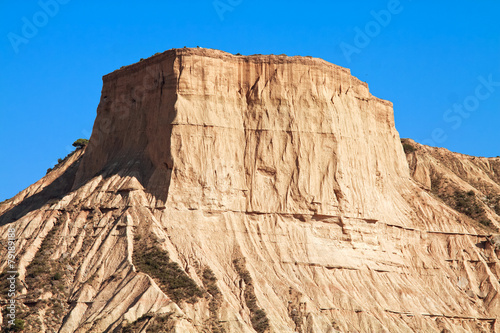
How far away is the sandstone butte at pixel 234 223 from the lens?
235ft

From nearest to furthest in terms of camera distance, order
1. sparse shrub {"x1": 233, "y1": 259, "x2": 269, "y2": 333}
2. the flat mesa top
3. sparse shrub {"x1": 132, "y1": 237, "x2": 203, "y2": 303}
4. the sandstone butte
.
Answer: sparse shrub {"x1": 132, "y1": 237, "x2": 203, "y2": 303}
sparse shrub {"x1": 233, "y1": 259, "x2": 269, "y2": 333}
the sandstone butte
the flat mesa top

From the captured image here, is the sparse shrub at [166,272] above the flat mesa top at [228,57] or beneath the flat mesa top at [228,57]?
beneath

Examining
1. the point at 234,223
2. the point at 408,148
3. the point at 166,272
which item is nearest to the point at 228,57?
the point at 234,223

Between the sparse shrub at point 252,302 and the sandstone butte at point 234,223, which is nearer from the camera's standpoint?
the sparse shrub at point 252,302

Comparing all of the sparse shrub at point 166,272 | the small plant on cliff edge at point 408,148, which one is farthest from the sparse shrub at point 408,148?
the sparse shrub at point 166,272

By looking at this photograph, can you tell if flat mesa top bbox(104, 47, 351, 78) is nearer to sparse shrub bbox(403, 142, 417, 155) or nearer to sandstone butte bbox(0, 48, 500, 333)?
sandstone butte bbox(0, 48, 500, 333)

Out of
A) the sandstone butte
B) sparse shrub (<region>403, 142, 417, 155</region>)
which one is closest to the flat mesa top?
the sandstone butte

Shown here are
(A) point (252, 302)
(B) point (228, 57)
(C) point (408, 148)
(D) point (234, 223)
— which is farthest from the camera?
(C) point (408, 148)

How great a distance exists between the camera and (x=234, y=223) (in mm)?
77812

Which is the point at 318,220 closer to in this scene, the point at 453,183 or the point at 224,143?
the point at 224,143

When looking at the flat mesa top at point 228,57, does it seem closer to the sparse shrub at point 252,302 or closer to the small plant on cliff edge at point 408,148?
the sparse shrub at point 252,302

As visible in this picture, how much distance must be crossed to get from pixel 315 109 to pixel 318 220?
8.43 m

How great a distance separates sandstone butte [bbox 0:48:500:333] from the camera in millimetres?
71500

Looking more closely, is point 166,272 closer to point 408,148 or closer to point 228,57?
point 228,57
